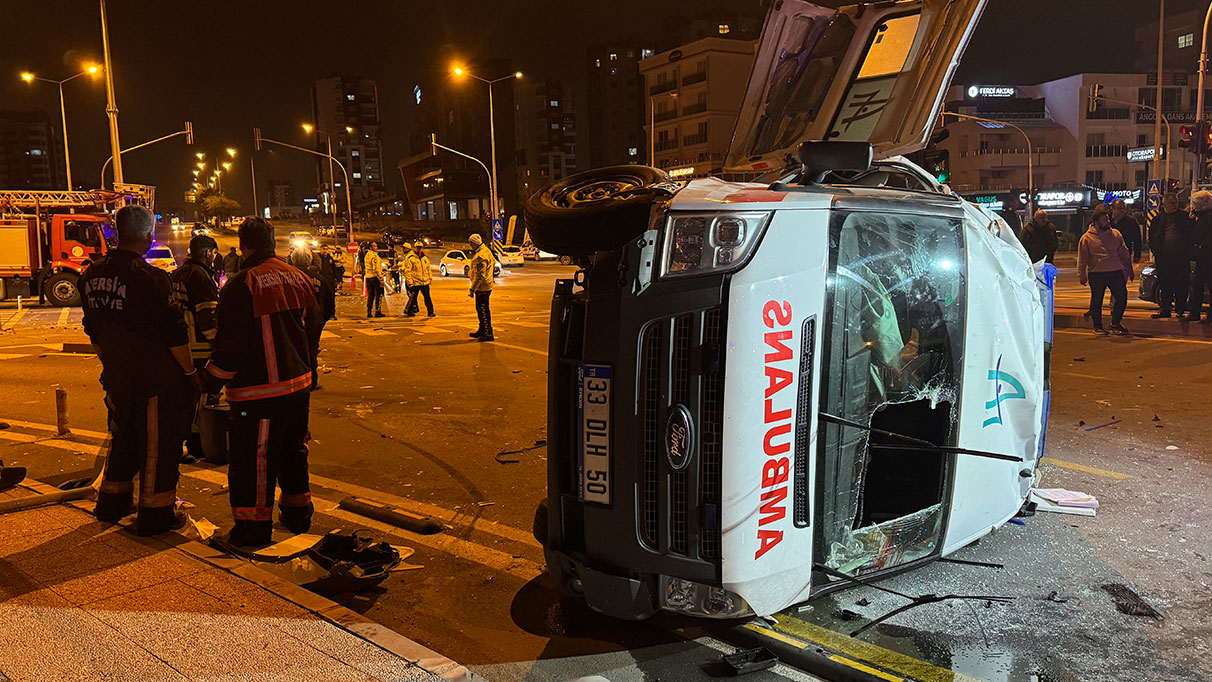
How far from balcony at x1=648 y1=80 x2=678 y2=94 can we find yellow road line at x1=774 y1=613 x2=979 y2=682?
79692 millimetres

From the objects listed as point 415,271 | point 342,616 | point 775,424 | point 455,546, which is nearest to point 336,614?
point 342,616

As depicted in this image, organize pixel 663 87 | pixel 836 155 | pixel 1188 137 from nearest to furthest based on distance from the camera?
1. pixel 836 155
2. pixel 1188 137
3. pixel 663 87

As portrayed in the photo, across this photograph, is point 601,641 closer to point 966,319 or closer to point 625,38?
point 966,319

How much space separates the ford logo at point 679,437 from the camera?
314 cm

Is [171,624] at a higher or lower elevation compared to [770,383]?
lower

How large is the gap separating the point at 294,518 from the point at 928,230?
152 inches

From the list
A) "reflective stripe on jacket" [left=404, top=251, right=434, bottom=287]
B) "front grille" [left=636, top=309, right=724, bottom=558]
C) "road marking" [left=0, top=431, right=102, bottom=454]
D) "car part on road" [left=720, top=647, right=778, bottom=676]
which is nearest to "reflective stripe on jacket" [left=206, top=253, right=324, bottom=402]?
"front grille" [left=636, top=309, right=724, bottom=558]

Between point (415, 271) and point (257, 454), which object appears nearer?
point (257, 454)

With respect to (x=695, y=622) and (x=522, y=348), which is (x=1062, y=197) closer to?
(x=522, y=348)

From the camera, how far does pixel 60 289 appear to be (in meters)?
24.4

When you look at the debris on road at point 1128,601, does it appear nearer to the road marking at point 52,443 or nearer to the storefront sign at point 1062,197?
the road marking at point 52,443

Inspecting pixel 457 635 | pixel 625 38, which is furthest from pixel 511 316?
pixel 625 38

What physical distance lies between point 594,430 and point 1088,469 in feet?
15.3

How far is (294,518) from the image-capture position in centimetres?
507
